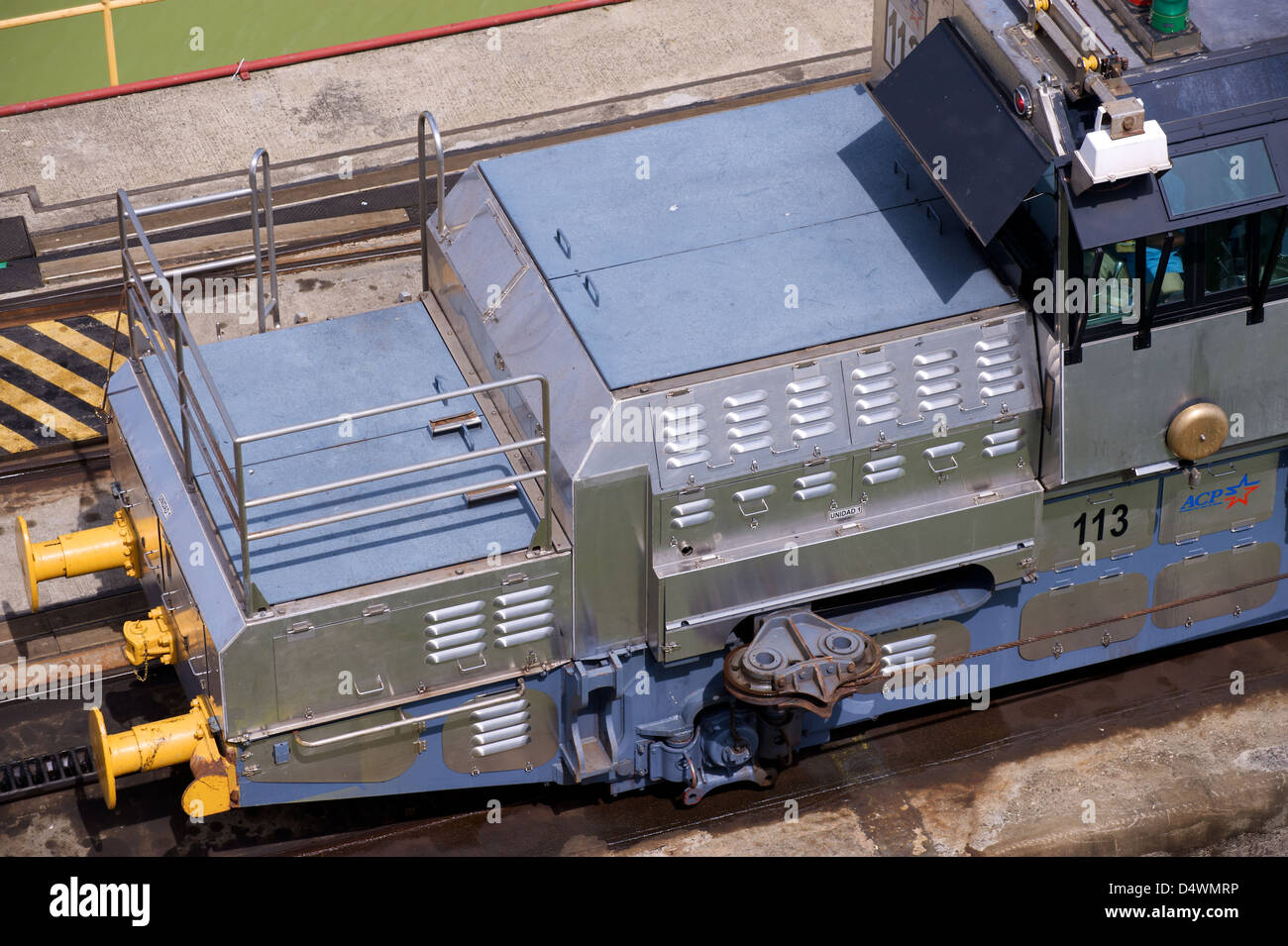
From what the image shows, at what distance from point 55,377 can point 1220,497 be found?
930 cm

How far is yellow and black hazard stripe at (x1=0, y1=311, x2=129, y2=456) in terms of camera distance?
16031mm

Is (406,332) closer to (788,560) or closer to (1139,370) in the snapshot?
(788,560)

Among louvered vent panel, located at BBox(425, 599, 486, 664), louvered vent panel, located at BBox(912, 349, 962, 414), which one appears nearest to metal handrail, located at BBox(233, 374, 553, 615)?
louvered vent panel, located at BBox(425, 599, 486, 664)

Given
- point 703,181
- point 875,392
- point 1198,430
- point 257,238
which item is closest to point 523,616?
point 875,392

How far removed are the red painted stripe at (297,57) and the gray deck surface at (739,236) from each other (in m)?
7.90

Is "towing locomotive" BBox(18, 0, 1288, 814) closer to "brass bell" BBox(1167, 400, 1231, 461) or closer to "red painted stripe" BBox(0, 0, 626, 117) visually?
"brass bell" BBox(1167, 400, 1231, 461)

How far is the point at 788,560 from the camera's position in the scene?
1180 cm

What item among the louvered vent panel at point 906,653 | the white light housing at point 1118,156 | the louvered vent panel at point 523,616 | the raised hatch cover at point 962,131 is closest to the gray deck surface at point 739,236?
the raised hatch cover at point 962,131

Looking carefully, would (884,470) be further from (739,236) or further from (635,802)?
(635,802)

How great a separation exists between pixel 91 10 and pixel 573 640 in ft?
42.0

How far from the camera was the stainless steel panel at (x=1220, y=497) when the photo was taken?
1255 cm

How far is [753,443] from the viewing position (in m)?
11.5

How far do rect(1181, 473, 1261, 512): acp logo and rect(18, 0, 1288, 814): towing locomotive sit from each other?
35mm

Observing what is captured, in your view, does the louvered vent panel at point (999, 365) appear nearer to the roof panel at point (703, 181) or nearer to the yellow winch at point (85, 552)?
the roof panel at point (703, 181)
